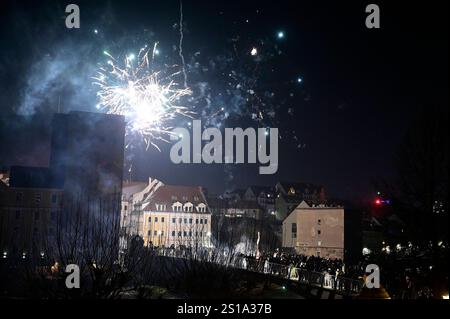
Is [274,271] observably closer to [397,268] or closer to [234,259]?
[234,259]

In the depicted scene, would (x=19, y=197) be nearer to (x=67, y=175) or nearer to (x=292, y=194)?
(x=67, y=175)

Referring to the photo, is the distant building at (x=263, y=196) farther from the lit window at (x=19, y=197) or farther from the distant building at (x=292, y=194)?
the lit window at (x=19, y=197)

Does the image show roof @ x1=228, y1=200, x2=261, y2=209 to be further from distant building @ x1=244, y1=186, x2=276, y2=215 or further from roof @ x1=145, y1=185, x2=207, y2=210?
roof @ x1=145, y1=185, x2=207, y2=210

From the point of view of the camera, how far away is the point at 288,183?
134125mm

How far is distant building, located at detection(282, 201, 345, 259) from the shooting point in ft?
266

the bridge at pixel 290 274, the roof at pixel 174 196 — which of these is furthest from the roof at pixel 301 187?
the bridge at pixel 290 274

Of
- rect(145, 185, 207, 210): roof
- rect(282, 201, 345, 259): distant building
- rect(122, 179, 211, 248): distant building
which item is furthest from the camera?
rect(145, 185, 207, 210): roof

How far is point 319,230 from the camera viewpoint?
84188mm

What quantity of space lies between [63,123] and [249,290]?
35.2 meters

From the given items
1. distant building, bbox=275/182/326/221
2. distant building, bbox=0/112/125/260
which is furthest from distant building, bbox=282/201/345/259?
distant building, bbox=0/112/125/260

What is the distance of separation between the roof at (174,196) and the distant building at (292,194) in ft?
86.1

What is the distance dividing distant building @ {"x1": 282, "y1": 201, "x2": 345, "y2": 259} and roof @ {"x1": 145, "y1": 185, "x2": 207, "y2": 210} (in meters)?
19.8

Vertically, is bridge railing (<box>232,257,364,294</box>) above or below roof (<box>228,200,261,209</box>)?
below
